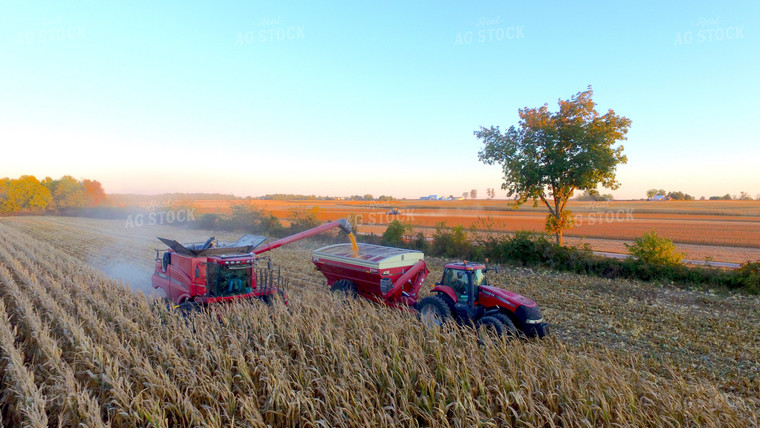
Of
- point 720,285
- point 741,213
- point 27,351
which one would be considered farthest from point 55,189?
point 741,213

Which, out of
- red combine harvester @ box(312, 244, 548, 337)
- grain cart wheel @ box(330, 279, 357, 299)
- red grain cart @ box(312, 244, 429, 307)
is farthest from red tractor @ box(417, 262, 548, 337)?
grain cart wheel @ box(330, 279, 357, 299)

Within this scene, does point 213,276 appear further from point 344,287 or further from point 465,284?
point 465,284

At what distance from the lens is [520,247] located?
1842cm

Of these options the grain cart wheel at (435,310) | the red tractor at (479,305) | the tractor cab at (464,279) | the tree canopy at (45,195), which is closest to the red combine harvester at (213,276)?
the grain cart wheel at (435,310)

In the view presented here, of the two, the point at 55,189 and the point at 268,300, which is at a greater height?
the point at 55,189

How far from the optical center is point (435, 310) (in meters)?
8.25

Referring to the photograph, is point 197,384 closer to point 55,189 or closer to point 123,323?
point 123,323

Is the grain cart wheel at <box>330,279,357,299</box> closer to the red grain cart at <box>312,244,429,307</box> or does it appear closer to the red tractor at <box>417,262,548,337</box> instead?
the red grain cart at <box>312,244,429,307</box>

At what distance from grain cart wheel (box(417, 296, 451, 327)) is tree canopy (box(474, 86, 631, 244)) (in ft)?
38.3

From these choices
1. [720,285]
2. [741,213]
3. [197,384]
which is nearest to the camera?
[197,384]

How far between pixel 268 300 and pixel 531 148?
569 inches

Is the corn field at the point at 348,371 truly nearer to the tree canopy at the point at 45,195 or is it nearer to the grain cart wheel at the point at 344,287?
the grain cart wheel at the point at 344,287

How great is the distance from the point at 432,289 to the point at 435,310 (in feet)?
4.55

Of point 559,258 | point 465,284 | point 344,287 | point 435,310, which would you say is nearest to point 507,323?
point 465,284
